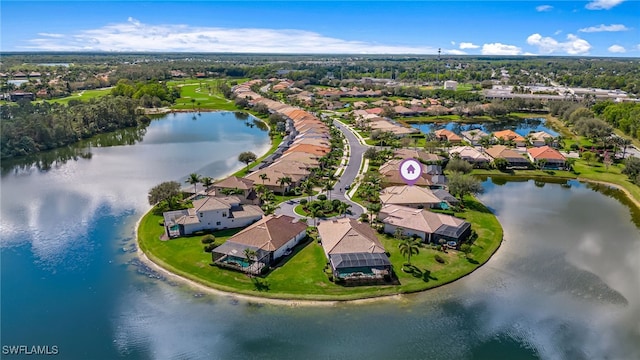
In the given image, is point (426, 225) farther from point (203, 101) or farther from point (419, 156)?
point (203, 101)

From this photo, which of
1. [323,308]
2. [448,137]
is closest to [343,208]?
[323,308]

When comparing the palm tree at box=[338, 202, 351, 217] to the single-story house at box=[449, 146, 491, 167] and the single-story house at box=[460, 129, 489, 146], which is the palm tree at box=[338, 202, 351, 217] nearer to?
the single-story house at box=[449, 146, 491, 167]

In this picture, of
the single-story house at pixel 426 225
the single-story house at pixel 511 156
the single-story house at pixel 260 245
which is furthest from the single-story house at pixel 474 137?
the single-story house at pixel 260 245

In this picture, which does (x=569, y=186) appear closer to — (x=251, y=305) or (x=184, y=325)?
(x=251, y=305)

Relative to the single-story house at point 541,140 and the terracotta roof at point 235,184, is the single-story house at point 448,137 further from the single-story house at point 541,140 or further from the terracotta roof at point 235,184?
the terracotta roof at point 235,184

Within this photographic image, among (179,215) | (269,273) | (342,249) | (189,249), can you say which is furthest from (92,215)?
(342,249)
